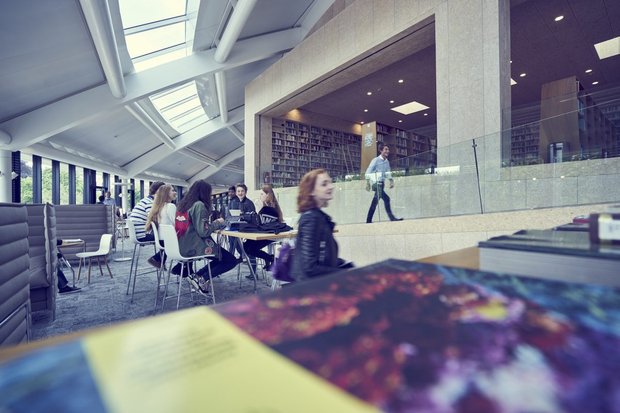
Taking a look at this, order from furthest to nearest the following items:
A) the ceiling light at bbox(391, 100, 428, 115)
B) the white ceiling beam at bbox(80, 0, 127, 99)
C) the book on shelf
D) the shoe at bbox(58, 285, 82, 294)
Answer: the ceiling light at bbox(391, 100, 428, 115) < the white ceiling beam at bbox(80, 0, 127, 99) < the shoe at bbox(58, 285, 82, 294) < the book on shelf

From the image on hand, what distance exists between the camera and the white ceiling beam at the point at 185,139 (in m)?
14.7

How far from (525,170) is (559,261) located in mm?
4160

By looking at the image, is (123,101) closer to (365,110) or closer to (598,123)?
(365,110)

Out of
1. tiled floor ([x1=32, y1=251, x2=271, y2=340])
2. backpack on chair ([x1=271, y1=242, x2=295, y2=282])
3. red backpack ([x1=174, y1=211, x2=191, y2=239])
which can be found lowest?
tiled floor ([x1=32, y1=251, x2=271, y2=340])

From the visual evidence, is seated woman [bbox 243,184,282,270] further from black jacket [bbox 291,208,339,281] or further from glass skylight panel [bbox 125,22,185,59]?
glass skylight panel [bbox 125,22,185,59]

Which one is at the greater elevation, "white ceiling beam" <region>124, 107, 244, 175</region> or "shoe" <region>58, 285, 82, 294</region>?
"white ceiling beam" <region>124, 107, 244, 175</region>

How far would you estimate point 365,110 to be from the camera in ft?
37.6

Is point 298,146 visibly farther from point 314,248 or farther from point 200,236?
point 314,248

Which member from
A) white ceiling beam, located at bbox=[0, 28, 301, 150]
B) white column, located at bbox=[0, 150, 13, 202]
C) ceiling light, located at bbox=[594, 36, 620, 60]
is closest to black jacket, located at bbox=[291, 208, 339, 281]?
white ceiling beam, located at bbox=[0, 28, 301, 150]

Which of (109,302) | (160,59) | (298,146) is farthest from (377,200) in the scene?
(160,59)

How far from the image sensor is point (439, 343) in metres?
0.30

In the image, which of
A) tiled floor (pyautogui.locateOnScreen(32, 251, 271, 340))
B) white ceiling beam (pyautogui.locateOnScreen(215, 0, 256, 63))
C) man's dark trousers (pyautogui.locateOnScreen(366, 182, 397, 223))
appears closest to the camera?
tiled floor (pyautogui.locateOnScreen(32, 251, 271, 340))

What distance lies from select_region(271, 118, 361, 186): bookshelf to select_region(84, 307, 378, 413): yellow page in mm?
8522

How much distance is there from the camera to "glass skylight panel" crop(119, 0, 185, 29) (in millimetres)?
6477
